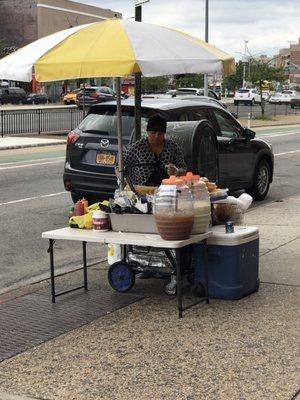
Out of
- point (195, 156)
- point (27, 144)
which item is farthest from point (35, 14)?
point (195, 156)

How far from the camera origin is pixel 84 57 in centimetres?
559

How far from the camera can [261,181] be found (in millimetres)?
12438

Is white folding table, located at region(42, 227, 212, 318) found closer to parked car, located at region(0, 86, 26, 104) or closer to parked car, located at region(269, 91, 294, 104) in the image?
parked car, located at region(0, 86, 26, 104)

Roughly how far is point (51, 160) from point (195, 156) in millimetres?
11634

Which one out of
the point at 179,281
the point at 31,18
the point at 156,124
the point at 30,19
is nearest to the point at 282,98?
the point at 31,18

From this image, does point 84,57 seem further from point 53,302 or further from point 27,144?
point 27,144

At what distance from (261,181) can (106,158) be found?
3673 mm

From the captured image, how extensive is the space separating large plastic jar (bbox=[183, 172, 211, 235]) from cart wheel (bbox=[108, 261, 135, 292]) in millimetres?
890

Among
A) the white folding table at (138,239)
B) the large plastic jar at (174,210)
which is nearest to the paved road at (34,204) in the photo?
the white folding table at (138,239)

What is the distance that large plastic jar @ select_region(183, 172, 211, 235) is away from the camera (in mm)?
5484

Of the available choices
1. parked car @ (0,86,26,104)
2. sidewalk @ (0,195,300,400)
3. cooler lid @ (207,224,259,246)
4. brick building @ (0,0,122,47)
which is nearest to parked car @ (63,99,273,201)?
cooler lid @ (207,224,259,246)

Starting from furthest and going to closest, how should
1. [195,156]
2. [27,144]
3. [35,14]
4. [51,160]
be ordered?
[35,14]
[27,144]
[51,160]
[195,156]

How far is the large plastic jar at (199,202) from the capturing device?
5484 mm

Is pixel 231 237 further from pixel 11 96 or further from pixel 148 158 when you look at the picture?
pixel 11 96
